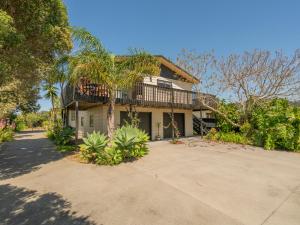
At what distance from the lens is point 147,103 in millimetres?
13453

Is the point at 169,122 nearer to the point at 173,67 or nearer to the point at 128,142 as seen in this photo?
the point at 173,67

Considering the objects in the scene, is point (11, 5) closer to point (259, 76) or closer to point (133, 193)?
point (133, 193)

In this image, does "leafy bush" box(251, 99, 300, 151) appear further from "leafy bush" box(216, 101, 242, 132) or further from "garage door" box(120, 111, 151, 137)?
"garage door" box(120, 111, 151, 137)

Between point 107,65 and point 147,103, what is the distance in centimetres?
465

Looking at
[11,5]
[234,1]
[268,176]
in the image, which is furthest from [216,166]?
[11,5]

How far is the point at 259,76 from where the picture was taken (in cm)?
1382

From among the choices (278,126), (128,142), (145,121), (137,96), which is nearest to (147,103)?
(137,96)

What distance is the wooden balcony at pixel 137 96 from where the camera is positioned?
11.0 metres

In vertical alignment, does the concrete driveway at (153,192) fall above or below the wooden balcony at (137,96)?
below

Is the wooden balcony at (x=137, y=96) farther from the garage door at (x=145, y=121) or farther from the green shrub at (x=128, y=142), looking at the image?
the green shrub at (x=128, y=142)

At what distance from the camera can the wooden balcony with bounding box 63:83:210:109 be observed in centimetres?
1098

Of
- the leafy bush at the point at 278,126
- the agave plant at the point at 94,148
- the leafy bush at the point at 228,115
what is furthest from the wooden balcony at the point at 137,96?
the leafy bush at the point at 278,126

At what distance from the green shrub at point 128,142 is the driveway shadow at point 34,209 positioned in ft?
12.7

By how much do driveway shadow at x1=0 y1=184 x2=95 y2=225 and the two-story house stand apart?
6.25 meters
